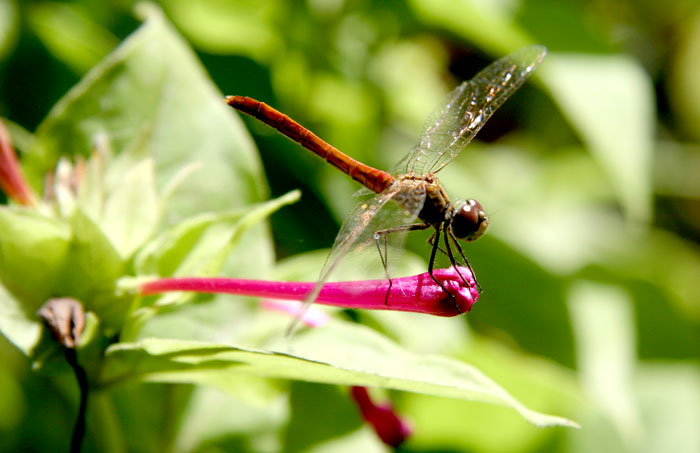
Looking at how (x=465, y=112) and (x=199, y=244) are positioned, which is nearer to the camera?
(x=199, y=244)

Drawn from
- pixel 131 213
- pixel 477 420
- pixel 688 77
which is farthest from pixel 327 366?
pixel 688 77

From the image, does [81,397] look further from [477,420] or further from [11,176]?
[477,420]

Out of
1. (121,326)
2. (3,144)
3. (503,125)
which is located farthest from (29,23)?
(503,125)

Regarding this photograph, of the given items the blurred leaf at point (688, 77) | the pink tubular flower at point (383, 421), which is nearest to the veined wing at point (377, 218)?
the pink tubular flower at point (383, 421)

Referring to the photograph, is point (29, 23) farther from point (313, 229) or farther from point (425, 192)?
point (425, 192)

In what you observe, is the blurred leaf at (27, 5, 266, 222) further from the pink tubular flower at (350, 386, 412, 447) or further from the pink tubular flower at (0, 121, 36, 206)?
the pink tubular flower at (350, 386, 412, 447)
